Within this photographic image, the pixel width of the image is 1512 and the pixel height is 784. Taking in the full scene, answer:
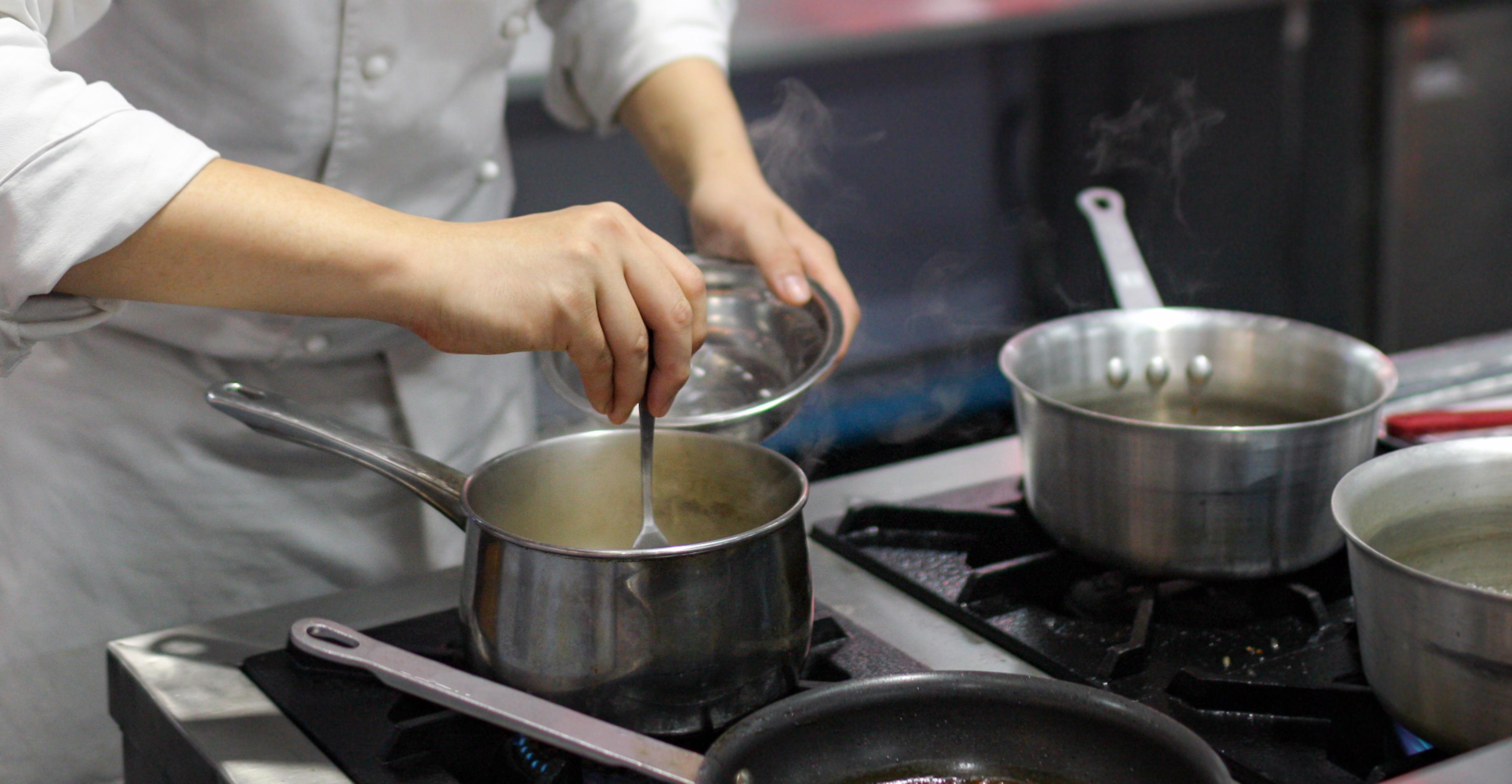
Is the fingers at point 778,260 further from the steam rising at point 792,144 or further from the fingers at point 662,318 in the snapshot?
the steam rising at point 792,144

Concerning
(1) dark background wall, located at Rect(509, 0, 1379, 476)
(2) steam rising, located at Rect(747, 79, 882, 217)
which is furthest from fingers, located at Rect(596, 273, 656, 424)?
(1) dark background wall, located at Rect(509, 0, 1379, 476)

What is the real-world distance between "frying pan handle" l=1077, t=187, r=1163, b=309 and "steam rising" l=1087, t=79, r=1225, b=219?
559mm

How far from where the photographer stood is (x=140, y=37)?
0.96 m

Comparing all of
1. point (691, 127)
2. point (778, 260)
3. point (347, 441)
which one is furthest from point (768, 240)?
point (347, 441)

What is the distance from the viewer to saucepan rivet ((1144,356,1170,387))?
39.6 inches

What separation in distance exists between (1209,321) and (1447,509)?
0.27 meters

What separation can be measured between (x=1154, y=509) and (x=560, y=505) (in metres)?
0.37

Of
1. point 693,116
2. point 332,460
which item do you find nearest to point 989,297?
point 693,116

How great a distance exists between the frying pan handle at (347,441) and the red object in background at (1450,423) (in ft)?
2.53

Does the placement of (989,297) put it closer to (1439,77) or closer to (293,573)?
(1439,77)

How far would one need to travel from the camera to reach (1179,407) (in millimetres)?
1019

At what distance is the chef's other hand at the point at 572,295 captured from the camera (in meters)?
0.76

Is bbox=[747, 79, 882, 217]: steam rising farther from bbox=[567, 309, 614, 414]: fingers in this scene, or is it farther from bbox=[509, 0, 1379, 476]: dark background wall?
bbox=[567, 309, 614, 414]: fingers

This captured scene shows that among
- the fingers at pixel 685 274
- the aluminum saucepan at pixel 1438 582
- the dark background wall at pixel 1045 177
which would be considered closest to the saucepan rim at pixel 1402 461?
the aluminum saucepan at pixel 1438 582
